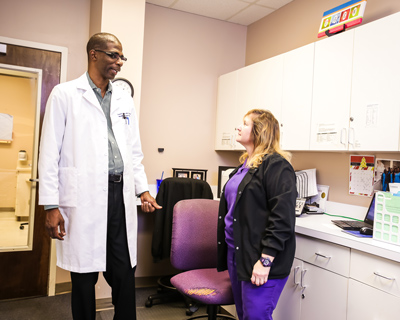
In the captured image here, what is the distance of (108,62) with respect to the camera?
185 centimetres

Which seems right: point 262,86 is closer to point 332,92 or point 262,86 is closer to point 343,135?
point 332,92

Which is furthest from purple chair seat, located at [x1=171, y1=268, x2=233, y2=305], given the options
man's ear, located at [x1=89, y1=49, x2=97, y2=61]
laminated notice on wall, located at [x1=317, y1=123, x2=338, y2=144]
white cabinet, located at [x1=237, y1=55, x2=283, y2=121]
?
white cabinet, located at [x1=237, y1=55, x2=283, y2=121]

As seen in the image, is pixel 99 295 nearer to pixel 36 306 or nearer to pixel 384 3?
pixel 36 306

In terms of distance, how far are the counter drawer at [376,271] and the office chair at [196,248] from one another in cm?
66

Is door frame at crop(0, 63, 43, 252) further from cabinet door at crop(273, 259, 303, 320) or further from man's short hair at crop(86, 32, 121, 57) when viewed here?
cabinet door at crop(273, 259, 303, 320)

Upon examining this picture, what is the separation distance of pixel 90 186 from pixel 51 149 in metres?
0.25

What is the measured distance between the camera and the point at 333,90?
245cm

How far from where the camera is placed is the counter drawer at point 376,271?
167 cm

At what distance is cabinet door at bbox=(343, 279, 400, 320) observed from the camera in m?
1.66

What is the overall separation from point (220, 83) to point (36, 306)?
8.50 feet

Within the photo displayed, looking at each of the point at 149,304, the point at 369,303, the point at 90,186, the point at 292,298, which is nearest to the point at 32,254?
the point at 149,304

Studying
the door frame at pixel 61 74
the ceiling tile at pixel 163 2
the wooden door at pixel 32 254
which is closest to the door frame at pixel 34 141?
the wooden door at pixel 32 254

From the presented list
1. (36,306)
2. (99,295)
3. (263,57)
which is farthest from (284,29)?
(36,306)

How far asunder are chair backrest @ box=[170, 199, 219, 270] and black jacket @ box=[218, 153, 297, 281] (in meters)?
0.53
